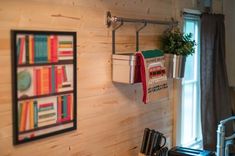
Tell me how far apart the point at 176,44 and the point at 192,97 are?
1.01m

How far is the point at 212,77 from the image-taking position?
3.46 meters

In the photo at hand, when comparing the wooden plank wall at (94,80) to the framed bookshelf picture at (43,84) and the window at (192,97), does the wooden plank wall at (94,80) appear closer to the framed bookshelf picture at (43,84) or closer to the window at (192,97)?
the framed bookshelf picture at (43,84)

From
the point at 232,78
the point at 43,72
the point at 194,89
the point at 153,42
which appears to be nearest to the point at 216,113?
the point at 194,89

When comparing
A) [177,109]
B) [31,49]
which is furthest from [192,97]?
[31,49]

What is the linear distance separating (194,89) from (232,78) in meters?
0.62

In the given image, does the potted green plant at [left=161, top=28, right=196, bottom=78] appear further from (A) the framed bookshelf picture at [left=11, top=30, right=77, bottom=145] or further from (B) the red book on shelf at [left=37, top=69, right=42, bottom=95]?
(B) the red book on shelf at [left=37, top=69, right=42, bottom=95]

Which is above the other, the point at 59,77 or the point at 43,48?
the point at 43,48

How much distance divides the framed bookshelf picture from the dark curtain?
5.93ft

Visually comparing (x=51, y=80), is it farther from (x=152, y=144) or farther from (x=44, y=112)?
(x=152, y=144)

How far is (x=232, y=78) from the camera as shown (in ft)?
12.8

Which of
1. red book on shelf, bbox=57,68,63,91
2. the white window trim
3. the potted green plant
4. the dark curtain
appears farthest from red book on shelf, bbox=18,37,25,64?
the dark curtain

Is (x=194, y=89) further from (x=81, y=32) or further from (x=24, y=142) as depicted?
(x=24, y=142)

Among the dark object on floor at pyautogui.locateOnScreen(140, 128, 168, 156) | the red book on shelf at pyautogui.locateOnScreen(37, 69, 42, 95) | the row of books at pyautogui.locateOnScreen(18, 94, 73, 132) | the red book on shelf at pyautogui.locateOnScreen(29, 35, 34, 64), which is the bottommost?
the dark object on floor at pyautogui.locateOnScreen(140, 128, 168, 156)

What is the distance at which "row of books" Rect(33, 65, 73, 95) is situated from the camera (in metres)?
1.81
